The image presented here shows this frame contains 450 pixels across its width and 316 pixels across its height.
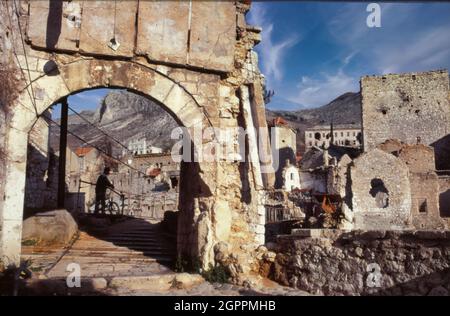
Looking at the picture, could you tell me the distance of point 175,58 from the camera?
7.36 meters

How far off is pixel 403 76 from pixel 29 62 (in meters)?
36.9

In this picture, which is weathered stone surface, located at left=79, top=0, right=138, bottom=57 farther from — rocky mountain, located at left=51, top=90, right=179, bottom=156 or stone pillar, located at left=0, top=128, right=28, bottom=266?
rocky mountain, located at left=51, top=90, right=179, bottom=156

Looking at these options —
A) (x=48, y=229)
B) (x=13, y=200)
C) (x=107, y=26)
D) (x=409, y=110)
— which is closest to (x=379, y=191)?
(x=409, y=110)

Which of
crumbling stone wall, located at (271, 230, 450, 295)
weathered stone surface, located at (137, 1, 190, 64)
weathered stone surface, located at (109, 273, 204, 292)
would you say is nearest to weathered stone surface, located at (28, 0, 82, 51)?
weathered stone surface, located at (137, 1, 190, 64)

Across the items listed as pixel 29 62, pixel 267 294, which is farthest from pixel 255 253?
pixel 29 62

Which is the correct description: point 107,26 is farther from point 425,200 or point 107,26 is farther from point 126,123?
point 126,123

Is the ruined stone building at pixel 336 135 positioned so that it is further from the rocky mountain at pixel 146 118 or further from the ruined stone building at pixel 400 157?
the ruined stone building at pixel 400 157

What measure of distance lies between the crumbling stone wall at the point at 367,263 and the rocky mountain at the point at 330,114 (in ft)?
264

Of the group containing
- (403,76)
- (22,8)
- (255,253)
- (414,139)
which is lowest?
(255,253)

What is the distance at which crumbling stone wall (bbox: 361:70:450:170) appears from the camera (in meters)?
37.2

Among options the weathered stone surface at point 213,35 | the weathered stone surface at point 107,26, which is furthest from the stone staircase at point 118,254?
the weathered stone surface at point 213,35

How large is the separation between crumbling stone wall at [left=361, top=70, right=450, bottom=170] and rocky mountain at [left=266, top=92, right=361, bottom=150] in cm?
4794
